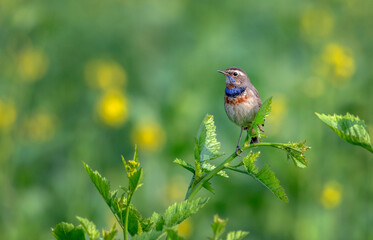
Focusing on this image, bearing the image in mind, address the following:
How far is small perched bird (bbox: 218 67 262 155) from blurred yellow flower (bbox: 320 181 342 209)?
1906 mm

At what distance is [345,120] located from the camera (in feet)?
4.02

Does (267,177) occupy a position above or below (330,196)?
above

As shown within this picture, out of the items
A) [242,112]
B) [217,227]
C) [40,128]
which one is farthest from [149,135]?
[217,227]

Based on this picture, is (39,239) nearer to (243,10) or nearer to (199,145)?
(199,145)

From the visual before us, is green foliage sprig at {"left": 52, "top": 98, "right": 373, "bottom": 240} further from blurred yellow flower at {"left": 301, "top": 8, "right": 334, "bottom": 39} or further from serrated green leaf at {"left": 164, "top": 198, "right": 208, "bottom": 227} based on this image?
blurred yellow flower at {"left": 301, "top": 8, "right": 334, "bottom": 39}

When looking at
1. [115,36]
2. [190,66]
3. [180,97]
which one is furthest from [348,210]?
[115,36]

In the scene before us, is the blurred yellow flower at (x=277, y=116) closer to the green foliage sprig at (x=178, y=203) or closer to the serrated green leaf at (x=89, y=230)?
the green foliage sprig at (x=178, y=203)

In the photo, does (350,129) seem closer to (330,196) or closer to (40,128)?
(330,196)

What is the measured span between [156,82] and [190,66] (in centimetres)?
48

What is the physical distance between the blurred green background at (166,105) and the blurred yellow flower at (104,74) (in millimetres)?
16

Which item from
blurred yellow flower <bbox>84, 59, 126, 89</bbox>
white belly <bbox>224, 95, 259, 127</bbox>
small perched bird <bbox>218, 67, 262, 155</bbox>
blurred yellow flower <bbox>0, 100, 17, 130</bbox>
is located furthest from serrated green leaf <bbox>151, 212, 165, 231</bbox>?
blurred yellow flower <bbox>84, 59, 126, 89</bbox>

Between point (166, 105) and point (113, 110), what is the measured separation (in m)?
0.49

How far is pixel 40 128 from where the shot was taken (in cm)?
611

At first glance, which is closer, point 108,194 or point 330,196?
point 108,194
